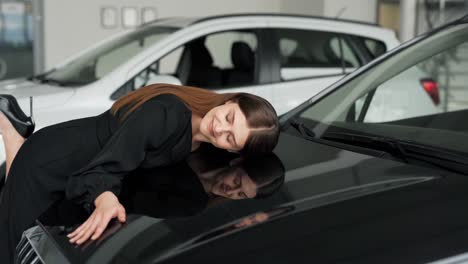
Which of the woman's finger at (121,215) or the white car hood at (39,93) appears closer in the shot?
the woman's finger at (121,215)

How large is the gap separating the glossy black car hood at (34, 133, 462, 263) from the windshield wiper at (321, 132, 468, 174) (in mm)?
75

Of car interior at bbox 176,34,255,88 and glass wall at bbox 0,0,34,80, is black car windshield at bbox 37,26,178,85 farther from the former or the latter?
glass wall at bbox 0,0,34,80

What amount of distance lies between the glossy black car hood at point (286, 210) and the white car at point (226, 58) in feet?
8.63

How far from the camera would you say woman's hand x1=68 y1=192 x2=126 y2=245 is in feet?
6.43

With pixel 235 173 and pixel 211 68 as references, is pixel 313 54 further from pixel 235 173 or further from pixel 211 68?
pixel 235 173

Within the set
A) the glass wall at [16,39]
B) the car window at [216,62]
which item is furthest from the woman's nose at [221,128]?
the glass wall at [16,39]

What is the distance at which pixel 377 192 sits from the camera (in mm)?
1983

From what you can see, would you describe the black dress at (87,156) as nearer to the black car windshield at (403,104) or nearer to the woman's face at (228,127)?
the woman's face at (228,127)

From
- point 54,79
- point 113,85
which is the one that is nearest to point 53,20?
point 54,79

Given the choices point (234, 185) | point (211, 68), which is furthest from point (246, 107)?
point (211, 68)

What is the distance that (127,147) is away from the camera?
7.91ft

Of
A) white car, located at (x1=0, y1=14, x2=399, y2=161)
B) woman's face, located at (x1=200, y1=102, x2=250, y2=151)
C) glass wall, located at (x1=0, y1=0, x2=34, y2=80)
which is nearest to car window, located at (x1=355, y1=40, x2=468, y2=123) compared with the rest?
woman's face, located at (x1=200, y1=102, x2=250, y2=151)

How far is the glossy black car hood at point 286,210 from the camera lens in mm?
1778

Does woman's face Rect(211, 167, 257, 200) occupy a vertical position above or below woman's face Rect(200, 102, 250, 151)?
below
